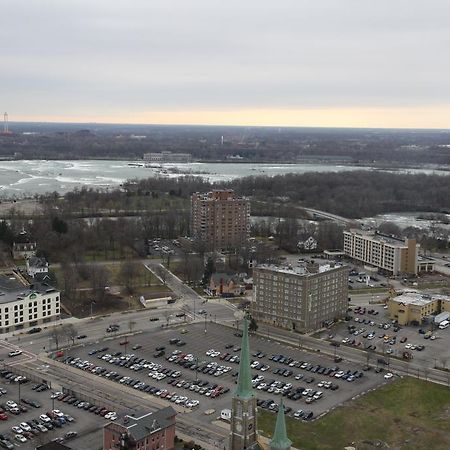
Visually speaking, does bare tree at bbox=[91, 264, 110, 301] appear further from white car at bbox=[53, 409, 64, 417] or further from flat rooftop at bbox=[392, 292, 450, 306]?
flat rooftop at bbox=[392, 292, 450, 306]

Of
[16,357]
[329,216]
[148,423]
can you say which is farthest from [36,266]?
[329,216]

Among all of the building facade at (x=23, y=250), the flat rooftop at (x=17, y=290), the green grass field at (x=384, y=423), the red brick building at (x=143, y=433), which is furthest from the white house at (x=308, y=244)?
the red brick building at (x=143, y=433)

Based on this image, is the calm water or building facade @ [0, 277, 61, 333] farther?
the calm water

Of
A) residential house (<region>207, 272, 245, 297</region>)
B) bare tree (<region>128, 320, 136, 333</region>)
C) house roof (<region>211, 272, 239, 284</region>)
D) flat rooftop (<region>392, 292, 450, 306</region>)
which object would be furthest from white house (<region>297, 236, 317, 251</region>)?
bare tree (<region>128, 320, 136, 333</region>)

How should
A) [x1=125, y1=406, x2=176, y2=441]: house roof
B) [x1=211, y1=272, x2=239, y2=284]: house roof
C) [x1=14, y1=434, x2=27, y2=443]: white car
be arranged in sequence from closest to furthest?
1. [x1=125, y1=406, x2=176, y2=441]: house roof
2. [x1=14, y1=434, x2=27, y2=443]: white car
3. [x1=211, y1=272, x2=239, y2=284]: house roof

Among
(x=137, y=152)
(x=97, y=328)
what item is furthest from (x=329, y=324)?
(x=137, y=152)

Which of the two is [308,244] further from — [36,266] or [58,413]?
[58,413]
